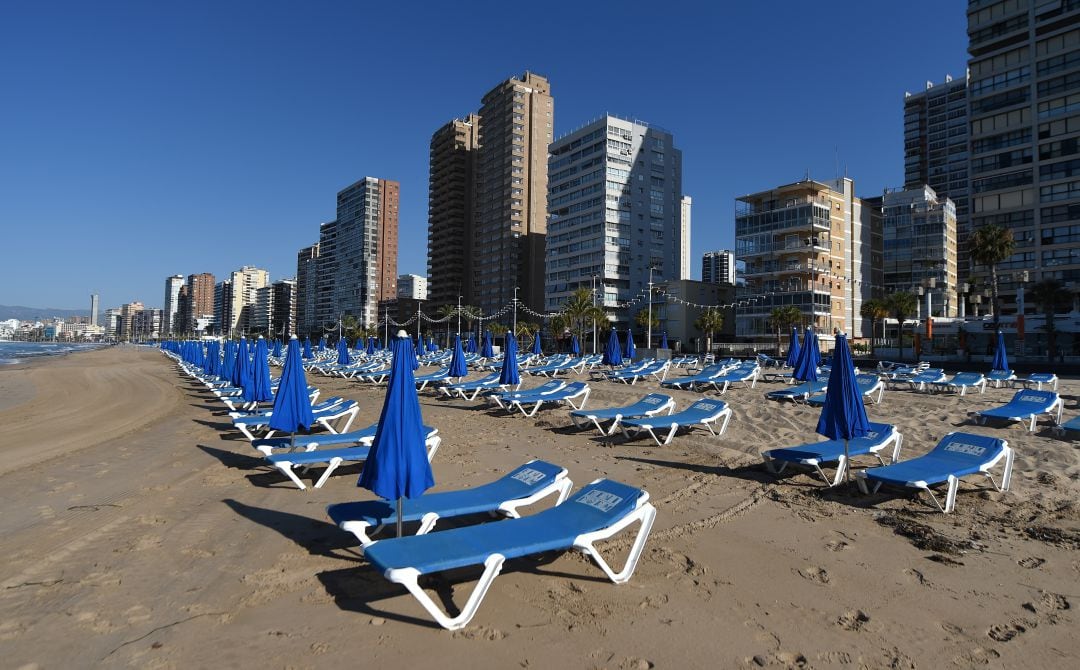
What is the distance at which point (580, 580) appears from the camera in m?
4.53

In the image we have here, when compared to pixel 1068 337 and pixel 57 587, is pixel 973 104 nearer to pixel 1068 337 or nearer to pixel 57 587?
pixel 1068 337

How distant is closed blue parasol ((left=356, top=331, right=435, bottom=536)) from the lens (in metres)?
4.55

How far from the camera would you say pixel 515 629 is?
375 centimetres

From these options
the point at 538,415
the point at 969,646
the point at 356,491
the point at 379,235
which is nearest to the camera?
the point at 969,646

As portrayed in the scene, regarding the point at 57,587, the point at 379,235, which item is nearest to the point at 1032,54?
the point at 57,587

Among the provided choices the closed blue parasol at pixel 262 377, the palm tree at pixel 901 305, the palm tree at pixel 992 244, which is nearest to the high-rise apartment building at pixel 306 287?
the palm tree at pixel 901 305

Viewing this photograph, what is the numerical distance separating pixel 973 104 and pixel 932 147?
61102 millimetres

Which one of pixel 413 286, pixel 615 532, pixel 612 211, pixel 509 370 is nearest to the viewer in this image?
pixel 615 532

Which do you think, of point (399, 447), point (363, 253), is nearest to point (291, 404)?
point (399, 447)

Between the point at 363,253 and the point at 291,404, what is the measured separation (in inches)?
5153

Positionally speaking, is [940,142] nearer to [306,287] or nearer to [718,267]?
[718,267]

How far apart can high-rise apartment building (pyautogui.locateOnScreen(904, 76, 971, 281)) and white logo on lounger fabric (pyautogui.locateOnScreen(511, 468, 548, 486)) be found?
350 feet

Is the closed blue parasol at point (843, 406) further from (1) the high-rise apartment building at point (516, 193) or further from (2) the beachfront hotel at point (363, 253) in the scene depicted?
Answer: (2) the beachfront hotel at point (363, 253)

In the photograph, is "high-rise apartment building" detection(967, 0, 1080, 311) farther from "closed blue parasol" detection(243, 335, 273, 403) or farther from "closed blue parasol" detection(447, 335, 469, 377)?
"closed blue parasol" detection(243, 335, 273, 403)
